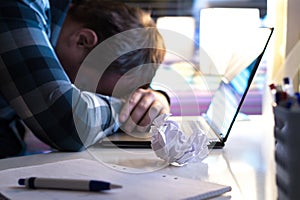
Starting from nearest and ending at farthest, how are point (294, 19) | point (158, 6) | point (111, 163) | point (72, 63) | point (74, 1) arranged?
1. point (111, 163)
2. point (294, 19)
3. point (72, 63)
4. point (74, 1)
5. point (158, 6)

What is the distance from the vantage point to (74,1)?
1.46 m

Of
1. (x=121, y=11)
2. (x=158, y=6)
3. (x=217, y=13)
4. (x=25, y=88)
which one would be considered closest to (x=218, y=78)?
(x=217, y=13)

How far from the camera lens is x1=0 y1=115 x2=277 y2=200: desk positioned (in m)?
0.69

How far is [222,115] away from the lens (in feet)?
3.56

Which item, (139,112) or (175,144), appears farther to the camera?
(139,112)

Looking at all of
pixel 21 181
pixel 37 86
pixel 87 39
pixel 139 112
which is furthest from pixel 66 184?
pixel 87 39

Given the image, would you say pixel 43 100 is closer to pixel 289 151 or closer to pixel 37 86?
pixel 37 86

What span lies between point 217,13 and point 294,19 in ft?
0.75

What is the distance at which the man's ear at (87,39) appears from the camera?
127 centimetres

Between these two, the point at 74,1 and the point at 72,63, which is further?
the point at 74,1

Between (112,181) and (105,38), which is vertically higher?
(105,38)

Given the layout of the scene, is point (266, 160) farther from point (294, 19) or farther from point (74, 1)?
point (74, 1)

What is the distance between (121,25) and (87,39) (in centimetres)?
11

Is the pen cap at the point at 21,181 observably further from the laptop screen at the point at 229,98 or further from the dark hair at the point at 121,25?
the dark hair at the point at 121,25
